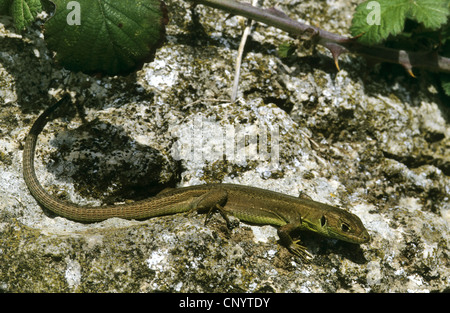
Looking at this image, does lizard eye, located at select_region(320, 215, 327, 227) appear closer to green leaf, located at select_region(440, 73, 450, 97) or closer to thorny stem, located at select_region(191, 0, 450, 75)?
thorny stem, located at select_region(191, 0, 450, 75)

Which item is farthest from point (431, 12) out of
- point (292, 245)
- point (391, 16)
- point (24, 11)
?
point (24, 11)

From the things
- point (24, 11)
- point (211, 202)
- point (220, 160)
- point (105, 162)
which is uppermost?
point (24, 11)

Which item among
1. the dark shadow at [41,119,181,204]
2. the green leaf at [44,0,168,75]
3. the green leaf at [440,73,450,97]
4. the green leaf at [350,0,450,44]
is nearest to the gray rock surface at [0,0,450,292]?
the dark shadow at [41,119,181,204]

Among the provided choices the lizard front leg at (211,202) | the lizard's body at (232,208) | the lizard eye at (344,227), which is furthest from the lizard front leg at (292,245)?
the lizard front leg at (211,202)

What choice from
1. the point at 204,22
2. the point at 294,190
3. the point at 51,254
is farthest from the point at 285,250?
the point at 204,22

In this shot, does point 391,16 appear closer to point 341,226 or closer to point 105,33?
point 341,226

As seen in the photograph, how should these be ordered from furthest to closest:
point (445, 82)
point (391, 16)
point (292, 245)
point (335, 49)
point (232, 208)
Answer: point (445, 82), point (335, 49), point (391, 16), point (232, 208), point (292, 245)
